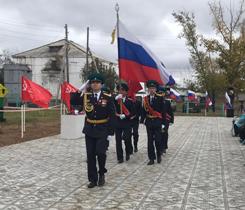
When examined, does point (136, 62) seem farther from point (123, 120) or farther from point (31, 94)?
point (31, 94)

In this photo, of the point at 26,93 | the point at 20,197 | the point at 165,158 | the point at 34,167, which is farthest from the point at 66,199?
the point at 26,93

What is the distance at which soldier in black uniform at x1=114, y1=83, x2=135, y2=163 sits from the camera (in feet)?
34.5

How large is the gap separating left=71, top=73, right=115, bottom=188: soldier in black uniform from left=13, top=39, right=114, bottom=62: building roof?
219ft

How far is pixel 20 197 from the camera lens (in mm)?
6867

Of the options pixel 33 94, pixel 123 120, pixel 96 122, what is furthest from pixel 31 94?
pixel 96 122

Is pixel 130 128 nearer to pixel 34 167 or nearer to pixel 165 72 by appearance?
pixel 165 72

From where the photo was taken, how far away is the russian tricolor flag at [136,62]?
31.5 ft

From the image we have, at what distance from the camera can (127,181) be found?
8.22m

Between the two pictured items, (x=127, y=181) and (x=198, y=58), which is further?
(x=198, y=58)

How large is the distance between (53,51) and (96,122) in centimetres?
6928

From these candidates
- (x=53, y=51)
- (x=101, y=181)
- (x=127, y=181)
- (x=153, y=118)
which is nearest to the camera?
(x=101, y=181)

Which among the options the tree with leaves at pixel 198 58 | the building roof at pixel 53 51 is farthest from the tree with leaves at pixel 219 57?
the building roof at pixel 53 51

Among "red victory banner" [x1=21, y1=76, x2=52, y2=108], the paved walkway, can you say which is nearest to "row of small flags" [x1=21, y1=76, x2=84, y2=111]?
"red victory banner" [x1=21, y1=76, x2=52, y2=108]

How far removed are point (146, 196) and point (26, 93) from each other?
1031 cm
